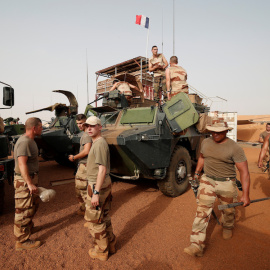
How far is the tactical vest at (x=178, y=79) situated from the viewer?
17.8 feet

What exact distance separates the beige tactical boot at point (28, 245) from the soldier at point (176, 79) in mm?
4407

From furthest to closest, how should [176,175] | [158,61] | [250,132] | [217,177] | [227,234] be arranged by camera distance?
[250,132]
[158,61]
[176,175]
[227,234]
[217,177]

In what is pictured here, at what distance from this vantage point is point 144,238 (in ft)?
10.1

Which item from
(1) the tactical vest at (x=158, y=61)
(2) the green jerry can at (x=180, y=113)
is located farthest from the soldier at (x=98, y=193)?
(1) the tactical vest at (x=158, y=61)

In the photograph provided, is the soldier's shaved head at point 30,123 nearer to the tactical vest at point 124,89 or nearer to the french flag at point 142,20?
the tactical vest at point 124,89

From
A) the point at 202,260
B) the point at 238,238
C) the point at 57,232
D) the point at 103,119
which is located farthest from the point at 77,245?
the point at 103,119

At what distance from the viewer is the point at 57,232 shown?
323cm

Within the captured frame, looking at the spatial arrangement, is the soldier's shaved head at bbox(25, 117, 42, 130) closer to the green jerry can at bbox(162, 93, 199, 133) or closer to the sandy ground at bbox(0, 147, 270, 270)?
the sandy ground at bbox(0, 147, 270, 270)

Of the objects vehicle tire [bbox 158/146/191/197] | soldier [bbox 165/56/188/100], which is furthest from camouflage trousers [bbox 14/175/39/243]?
soldier [bbox 165/56/188/100]

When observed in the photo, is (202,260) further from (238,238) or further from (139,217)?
(139,217)

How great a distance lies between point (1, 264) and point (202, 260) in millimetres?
2455

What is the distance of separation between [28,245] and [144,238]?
1.61m

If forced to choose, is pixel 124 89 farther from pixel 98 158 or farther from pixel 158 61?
pixel 98 158

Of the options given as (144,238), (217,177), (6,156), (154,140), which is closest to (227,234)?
(217,177)
